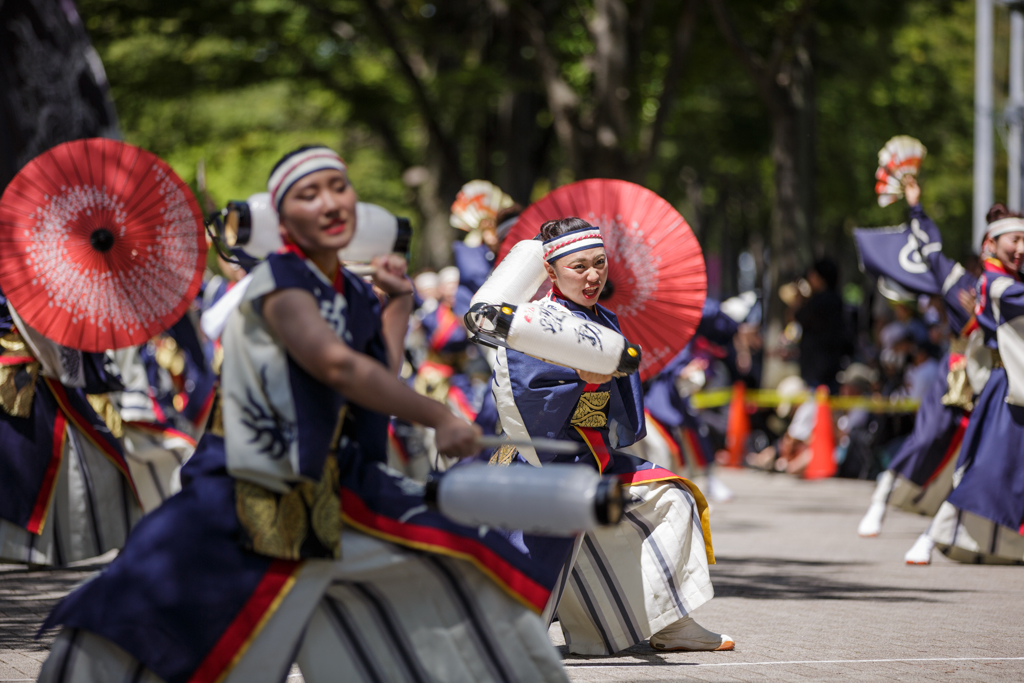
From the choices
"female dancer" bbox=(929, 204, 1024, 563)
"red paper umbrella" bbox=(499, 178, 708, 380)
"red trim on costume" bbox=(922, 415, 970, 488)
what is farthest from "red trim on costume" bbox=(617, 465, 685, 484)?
"red trim on costume" bbox=(922, 415, 970, 488)

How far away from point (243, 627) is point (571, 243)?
2.19 metres

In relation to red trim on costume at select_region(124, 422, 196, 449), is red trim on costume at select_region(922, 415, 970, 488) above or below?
below

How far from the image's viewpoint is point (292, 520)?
126 inches

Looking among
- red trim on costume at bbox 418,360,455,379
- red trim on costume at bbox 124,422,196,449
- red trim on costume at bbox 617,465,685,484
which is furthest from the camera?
red trim on costume at bbox 418,360,455,379

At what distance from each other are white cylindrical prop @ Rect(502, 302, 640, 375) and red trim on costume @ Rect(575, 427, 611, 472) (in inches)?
37.0

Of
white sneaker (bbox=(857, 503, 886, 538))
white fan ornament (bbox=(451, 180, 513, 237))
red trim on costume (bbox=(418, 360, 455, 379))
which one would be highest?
white fan ornament (bbox=(451, 180, 513, 237))

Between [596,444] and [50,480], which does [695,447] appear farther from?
[596,444]

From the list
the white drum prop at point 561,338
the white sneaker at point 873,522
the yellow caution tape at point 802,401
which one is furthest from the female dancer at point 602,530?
the yellow caution tape at point 802,401

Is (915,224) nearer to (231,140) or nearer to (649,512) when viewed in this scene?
(649,512)

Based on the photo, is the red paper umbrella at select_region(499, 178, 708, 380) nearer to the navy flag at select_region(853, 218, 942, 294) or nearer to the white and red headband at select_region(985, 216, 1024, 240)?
the white and red headband at select_region(985, 216, 1024, 240)

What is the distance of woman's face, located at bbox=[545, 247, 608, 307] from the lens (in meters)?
4.86

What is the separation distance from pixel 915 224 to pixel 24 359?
525 centimetres

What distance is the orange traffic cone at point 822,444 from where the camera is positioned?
15180 millimetres

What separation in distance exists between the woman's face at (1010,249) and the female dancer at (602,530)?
9.23ft
